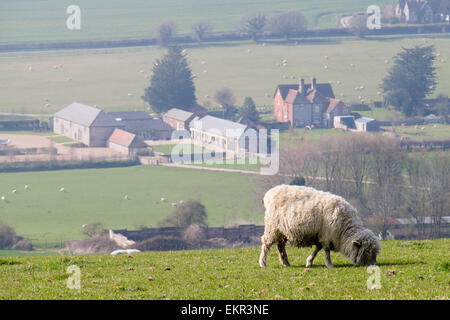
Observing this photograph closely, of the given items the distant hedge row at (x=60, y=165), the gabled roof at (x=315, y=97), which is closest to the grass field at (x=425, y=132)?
the gabled roof at (x=315, y=97)

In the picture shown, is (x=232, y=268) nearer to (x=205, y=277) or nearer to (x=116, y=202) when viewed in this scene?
(x=205, y=277)

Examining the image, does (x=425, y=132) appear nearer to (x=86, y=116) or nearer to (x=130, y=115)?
(x=130, y=115)

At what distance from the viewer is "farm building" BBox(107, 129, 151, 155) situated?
103 m

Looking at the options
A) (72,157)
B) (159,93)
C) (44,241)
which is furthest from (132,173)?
(159,93)

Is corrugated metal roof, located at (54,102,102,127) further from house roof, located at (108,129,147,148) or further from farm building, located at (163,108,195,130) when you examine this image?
farm building, located at (163,108,195,130)

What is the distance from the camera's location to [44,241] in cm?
5850

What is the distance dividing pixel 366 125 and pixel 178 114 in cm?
3047

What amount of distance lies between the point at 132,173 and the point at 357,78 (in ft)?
265

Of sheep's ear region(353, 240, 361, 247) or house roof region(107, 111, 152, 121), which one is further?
house roof region(107, 111, 152, 121)

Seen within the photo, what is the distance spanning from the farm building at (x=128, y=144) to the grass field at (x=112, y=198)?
26.9 feet

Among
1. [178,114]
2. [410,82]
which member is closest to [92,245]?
[178,114]

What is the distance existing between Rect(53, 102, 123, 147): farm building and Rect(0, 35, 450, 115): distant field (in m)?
13.8

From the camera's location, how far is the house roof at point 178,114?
128 meters

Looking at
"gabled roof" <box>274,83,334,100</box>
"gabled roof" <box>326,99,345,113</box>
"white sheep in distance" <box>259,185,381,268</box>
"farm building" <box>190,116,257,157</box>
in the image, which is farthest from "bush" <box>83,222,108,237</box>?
"gabled roof" <box>274,83,334,100</box>
